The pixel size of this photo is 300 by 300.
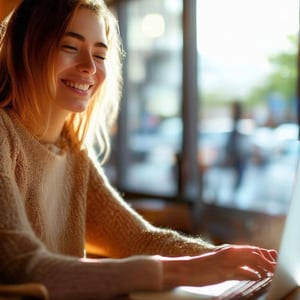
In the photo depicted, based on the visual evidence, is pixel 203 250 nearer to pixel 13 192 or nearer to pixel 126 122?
pixel 13 192

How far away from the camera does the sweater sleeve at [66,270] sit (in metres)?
0.76

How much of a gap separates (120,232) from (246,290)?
405 millimetres

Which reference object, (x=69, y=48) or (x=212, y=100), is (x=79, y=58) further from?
(x=212, y=100)

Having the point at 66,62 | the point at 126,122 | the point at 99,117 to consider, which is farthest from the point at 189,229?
the point at 66,62

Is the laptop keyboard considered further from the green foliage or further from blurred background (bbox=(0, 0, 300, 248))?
the green foliage

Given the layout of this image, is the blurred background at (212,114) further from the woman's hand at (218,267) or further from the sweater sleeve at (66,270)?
the sweater sleeve at (66,270)

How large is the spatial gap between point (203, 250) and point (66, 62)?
1.58ft

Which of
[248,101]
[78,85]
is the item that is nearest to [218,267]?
[78,85]

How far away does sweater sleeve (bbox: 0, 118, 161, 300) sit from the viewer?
76 centimetres

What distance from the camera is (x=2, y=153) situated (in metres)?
0.93

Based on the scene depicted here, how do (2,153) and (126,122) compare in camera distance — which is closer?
(2,153)

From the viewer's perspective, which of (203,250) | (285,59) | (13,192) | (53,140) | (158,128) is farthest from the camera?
(158,128)

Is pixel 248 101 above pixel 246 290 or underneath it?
above

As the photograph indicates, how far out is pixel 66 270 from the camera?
0.77 meters
